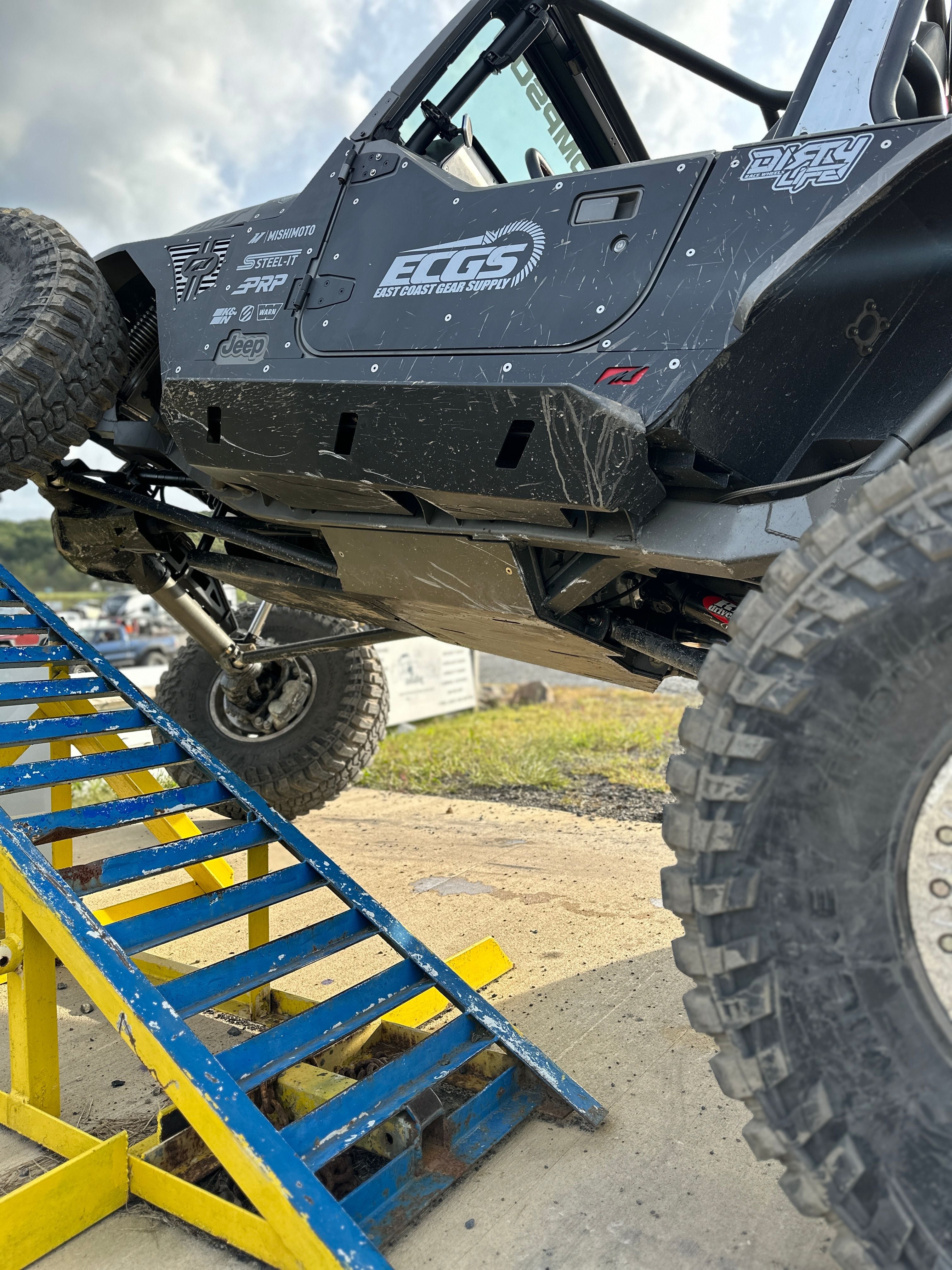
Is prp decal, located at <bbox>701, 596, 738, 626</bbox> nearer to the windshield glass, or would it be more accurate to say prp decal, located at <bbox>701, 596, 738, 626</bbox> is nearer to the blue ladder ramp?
the blue ladder ramp

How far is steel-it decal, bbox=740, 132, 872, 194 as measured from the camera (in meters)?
1.83

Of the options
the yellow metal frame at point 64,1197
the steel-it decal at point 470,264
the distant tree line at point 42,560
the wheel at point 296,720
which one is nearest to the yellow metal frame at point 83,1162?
the yellow metal frame at point 64,1197

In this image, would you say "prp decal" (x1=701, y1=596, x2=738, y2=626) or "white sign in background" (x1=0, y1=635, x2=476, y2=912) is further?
"white sign in background" (x1=0, y1=635, x2=476, y2=912)

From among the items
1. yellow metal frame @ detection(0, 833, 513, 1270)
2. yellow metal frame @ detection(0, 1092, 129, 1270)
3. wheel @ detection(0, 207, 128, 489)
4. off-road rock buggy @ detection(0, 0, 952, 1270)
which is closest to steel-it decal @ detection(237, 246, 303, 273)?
off-road rock buggy @ detection(0, 0, 952, 1270)

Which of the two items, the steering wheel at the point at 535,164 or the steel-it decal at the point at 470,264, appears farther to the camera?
the steering wheel at the point at 535,164

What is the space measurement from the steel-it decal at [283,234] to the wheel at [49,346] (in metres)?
0.63

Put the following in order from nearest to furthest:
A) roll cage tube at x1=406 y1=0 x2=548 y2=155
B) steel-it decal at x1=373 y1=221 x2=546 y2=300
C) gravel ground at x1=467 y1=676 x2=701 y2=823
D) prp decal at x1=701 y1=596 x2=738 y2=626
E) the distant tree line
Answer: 1. steel-it decal at x1=373 y1=221 x2=546 y2=300
2. prp decal at x1=701 y1=596 x2=738 y2=626
3. roll cage tube at x1=406 y1=0 x2=548 y2=155
4. gravel ground at x1=467 y1=676 x2=701 y2=823
5. the distant tree line

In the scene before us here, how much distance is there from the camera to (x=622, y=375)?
1979mm

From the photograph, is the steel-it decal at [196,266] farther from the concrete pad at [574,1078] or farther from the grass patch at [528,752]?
the grass patch at [528,752]

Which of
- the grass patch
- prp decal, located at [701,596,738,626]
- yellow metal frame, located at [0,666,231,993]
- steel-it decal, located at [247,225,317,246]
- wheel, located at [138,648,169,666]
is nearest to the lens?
prp decal, located at [701,596,738,626]

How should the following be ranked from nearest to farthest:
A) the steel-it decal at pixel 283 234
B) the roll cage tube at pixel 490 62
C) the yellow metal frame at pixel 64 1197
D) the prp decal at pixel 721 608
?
the yellow metal frame at pixel 64 1197 < the prp decal at pixel 721 608 < the steel-it decal at pixel 283 234 < the roll cage tube at pixel 490 62

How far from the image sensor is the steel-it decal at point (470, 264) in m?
2.18

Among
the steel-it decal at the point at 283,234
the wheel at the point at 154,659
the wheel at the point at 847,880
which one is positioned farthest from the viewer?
the wheel at the point at 154,659

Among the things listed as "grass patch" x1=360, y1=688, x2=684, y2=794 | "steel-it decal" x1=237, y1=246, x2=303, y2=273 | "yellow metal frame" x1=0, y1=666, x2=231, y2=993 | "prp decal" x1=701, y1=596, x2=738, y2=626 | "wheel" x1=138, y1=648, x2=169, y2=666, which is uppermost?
"steel-it decal" x1=237, y1=246, x2=303, y2=273
